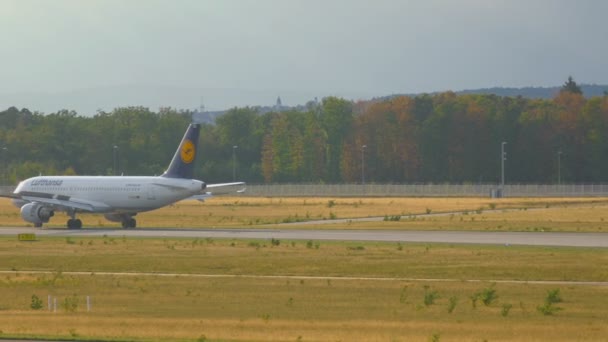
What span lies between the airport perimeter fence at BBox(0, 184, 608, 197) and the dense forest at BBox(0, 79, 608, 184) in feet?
73.7

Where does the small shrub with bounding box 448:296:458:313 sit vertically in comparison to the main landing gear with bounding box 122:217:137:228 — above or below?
below

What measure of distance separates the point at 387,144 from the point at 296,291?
148 m

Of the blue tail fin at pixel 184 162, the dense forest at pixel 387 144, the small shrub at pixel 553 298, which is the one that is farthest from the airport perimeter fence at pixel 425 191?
the small shrub at pixel 553 298

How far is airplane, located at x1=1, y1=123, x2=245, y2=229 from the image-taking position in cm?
7762

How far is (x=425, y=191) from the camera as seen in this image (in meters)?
150

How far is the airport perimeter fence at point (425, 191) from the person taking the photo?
145 m

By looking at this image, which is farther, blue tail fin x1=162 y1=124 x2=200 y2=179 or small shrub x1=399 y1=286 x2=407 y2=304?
blue tail fin x1=162 y1=124 x2=200 y2=179

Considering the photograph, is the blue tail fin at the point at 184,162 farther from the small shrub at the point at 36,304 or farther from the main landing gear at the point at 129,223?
the small shrub at the point at 36,304

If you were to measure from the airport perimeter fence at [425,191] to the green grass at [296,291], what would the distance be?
86.2 meters

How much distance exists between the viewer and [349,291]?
39625 mm

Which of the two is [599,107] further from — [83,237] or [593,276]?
[593,276]

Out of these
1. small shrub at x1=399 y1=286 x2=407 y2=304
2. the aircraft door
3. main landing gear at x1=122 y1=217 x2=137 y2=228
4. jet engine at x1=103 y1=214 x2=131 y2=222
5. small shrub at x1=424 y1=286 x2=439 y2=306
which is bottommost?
small shrub at x1=399 y1=286 x2=407 y2=304

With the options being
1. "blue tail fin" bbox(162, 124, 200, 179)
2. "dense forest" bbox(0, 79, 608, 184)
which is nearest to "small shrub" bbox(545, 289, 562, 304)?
"blue tail fin" bbox(162, 124, 200, 179)

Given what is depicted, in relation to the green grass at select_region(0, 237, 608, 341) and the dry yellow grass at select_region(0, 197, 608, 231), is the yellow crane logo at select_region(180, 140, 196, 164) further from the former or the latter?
the green grass at select_region(0, 237, 608, 341)
